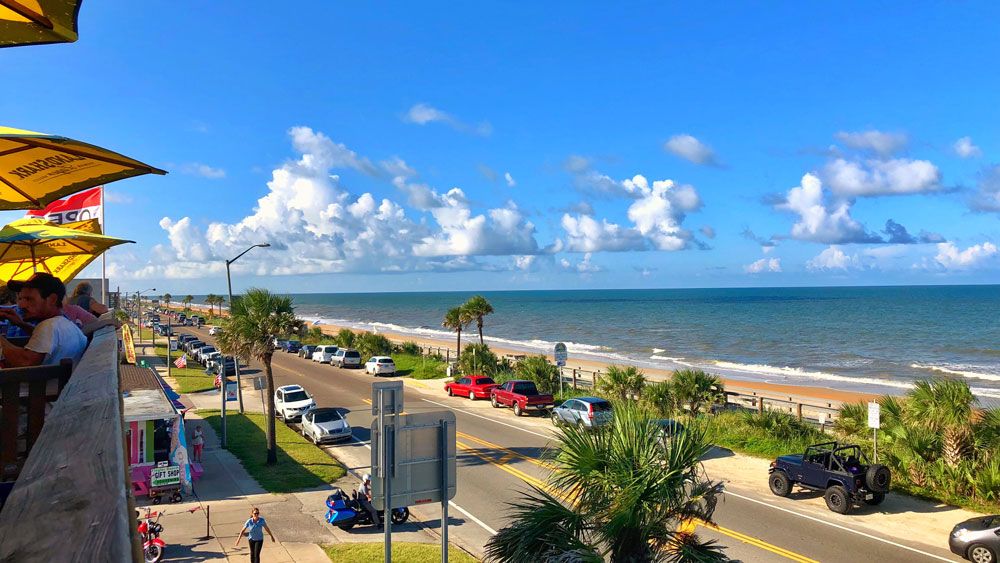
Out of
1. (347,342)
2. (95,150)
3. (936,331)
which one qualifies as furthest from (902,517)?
(936,331)

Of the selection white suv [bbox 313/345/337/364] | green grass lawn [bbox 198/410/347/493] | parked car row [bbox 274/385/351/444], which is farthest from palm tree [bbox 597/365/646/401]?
white suv [bbox 313/345/337/364]

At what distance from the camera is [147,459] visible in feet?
57.7

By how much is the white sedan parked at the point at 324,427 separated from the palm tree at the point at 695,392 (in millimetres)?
13283

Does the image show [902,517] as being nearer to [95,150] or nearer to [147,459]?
[95,150]

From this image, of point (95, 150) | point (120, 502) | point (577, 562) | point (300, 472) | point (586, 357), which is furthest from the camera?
point (586, 357)

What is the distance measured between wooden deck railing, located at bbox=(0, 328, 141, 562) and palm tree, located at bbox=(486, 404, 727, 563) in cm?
578

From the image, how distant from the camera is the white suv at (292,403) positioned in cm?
2830

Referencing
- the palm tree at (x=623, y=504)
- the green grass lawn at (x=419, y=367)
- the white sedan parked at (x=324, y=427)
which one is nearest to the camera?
the palm tree at (x=623, y=504)

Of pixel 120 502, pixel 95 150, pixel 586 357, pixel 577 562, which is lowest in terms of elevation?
pixel 586 357

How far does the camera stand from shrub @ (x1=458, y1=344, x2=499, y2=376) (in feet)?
133

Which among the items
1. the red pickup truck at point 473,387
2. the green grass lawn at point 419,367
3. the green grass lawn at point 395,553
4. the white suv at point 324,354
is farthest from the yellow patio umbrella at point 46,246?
the white suv at point 324,354

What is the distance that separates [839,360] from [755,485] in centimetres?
5093

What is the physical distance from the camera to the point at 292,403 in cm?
2875

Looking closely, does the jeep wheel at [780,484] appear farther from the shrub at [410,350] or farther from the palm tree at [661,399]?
the shrub at [410,350]
